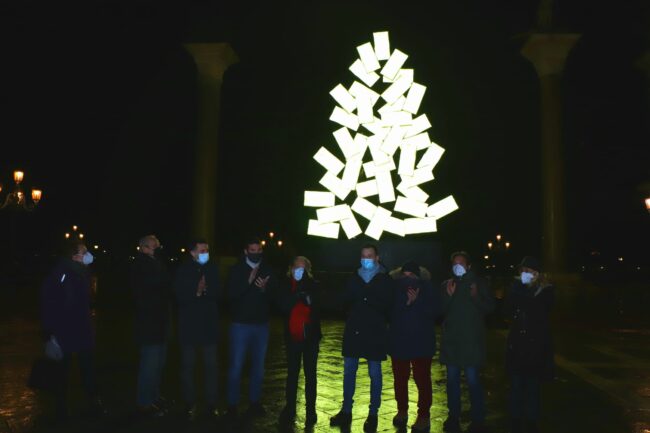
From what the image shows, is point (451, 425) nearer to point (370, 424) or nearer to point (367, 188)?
point (370, 424)

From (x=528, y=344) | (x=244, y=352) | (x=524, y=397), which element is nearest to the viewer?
(x=528, y=344)

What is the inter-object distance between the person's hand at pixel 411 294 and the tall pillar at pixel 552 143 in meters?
11.0

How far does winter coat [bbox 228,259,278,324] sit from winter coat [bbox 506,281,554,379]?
6.40 feet

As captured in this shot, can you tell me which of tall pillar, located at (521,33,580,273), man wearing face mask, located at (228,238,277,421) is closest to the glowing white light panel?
tall pillar, located at (521,33,580,273)

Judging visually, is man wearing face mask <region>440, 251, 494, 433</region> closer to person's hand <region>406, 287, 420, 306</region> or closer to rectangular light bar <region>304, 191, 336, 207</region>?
person's hand <region>406, 287, 420, 306</region>

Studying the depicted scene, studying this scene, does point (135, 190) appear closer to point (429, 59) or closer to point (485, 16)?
point (429, 59)

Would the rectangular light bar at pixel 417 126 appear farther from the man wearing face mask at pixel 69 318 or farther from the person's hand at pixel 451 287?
the man wearing face mask at pixel 69 318

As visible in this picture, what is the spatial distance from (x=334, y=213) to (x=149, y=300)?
10450 millimetres

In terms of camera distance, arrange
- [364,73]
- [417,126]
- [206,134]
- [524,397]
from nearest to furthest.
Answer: [524,397], [417,126], [364,73], [206,134]

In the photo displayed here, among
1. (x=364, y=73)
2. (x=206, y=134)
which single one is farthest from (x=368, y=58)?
(x=206, y=134)

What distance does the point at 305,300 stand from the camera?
505 cm

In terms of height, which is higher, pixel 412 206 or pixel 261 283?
pixel 412 206

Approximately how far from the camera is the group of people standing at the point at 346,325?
15.6 ft

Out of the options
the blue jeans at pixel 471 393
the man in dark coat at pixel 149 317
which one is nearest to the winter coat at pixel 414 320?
the blue jeans at pixel 471 393
